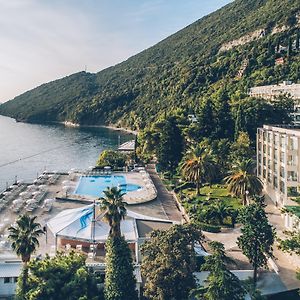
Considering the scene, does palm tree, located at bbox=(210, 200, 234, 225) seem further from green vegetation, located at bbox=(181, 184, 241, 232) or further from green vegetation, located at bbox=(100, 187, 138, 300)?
green vegetation, located at bbox=(100, 187, 138, 300)

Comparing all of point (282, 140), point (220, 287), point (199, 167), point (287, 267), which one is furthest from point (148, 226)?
point (282, 140)

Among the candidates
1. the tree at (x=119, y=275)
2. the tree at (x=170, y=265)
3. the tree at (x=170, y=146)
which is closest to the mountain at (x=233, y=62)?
the tree at (x=170, y=146)

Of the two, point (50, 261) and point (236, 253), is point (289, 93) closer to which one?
point (236, 253)

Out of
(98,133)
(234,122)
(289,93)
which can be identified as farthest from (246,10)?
(234,122)

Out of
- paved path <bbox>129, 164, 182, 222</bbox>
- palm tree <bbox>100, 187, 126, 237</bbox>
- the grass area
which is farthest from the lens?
the grass area

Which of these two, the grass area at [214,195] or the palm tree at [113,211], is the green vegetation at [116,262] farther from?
the grass area at [214,195]

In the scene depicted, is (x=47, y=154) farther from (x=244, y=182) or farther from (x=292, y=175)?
(x=292, y=175)

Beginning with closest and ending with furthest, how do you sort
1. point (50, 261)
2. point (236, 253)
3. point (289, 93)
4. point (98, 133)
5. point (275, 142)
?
point (50, 261) < point (236, 253) < point (275, 142) < point (289, 93) < point (98, 133)

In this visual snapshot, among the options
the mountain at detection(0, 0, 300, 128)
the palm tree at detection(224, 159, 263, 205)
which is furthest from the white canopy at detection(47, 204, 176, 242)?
the mountain at detection(0, 0, 300, 128)
